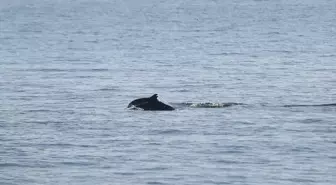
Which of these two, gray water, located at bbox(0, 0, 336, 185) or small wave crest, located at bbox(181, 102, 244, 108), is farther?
small wave crest, located at bbox(181, 102, 244, 108)

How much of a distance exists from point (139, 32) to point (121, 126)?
56.6 meters

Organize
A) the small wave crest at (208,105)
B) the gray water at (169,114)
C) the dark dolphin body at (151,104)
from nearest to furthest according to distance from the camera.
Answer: the gray water at (169,114)
the dark dolphin body at (151,104)
the small wave crest at (208,105)

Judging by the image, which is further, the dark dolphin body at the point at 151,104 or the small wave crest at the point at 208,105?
the small wave crest at the point at 208,105

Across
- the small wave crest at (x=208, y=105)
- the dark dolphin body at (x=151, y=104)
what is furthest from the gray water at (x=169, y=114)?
the dark dolphin body at (x=151, y=104)

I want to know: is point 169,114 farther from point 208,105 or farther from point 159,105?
point 208,105

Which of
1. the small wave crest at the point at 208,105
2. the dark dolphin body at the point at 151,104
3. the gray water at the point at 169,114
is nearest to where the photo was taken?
the gray water at the point at 169,114

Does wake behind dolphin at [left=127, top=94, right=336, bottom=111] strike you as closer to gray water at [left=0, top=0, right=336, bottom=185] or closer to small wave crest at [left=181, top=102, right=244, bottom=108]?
small wave crest at [left=181, top=102, right=244, bottom=108]

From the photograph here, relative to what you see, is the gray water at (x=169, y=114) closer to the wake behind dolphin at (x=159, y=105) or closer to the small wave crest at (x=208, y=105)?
the small wave crest at (x=208, y=105)

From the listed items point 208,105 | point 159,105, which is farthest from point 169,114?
point 208,105

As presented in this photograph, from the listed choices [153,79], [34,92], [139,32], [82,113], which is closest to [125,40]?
[139,32]

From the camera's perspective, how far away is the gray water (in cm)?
2620

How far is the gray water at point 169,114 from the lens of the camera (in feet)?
86.0

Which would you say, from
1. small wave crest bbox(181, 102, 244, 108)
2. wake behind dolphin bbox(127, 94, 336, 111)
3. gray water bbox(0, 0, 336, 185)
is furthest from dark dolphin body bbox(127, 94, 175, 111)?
small wave crest bbox(181, 102, 244, 108)

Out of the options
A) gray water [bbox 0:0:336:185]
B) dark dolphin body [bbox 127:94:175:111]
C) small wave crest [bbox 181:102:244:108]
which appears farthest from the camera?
small wave crest [bbox 181:102:244:108]
